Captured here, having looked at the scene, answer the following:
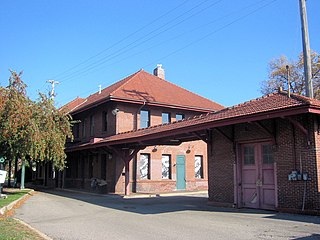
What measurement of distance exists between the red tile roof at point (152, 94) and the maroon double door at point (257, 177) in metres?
13.6

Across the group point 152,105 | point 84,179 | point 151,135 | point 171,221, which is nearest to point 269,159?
point 171,221

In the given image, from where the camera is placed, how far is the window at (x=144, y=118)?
2873cm

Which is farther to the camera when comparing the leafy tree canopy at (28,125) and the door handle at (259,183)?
the leafy tree canopy at (28,125)

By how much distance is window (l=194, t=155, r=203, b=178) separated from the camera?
30672 millimetres

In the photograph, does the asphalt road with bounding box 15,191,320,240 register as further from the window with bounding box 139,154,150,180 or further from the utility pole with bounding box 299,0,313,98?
the window with bounding box 139,154,150,180

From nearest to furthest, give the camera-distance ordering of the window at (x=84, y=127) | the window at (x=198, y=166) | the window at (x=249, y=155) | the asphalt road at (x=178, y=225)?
1. the asphalt road at (x=178, y=225)
2. the window at (x=249, y=155)
3. the window at (x=198, y=166)
4. the window at (x=84, y=127)

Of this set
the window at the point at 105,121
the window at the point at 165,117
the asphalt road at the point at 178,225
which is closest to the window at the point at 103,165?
the window at the point at 105,121

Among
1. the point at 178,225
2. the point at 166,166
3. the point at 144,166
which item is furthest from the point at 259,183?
the point at 166,166

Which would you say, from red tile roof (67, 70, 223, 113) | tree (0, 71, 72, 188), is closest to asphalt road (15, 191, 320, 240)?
tree (0, 71, 72, 188)

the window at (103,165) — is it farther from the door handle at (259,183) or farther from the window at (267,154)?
the window at (267,154)

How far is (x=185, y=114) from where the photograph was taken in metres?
30.9

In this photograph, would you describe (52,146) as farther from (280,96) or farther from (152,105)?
(280,96)

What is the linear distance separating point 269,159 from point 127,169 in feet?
39.5

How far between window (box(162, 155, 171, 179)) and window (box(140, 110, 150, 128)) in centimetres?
283
